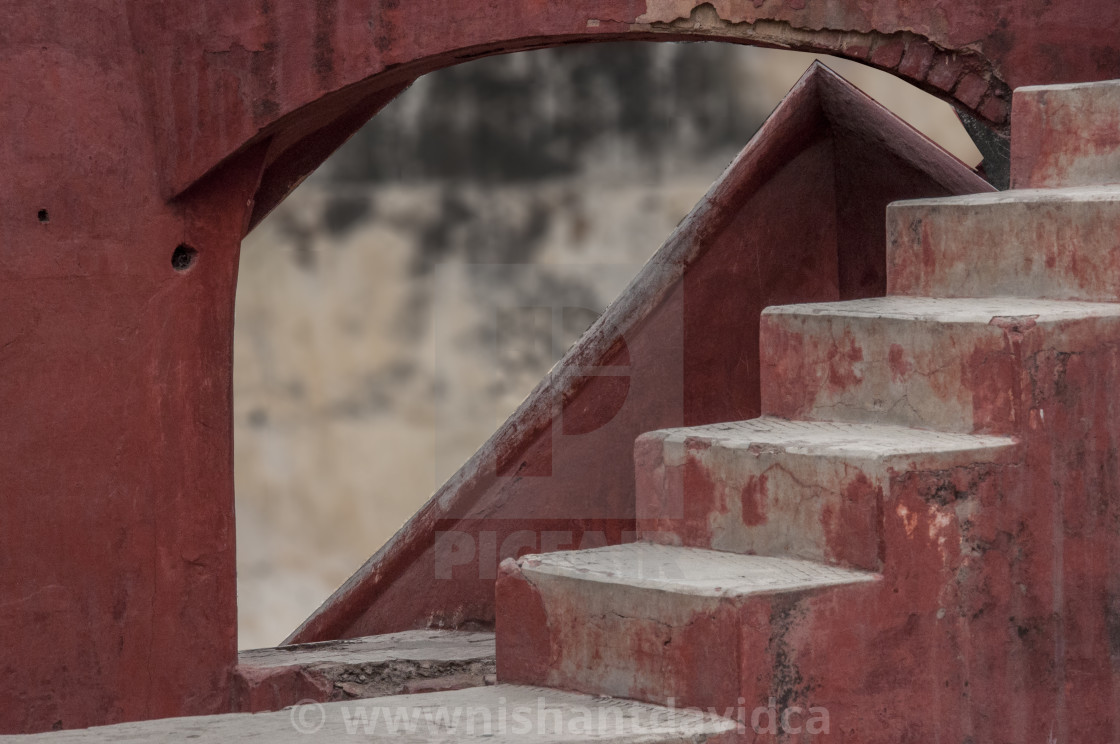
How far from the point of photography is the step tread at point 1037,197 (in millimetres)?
2709

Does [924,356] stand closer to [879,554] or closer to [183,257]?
[879,554]

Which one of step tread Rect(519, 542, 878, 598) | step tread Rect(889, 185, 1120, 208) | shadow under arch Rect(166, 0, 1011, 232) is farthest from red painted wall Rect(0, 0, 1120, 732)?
step tread Rect(519, 542, 878, 598)

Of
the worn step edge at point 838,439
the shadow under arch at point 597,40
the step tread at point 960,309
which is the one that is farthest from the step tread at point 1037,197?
the shadow under arch at point 597,40

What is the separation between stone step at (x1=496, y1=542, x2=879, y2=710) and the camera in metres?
2.22

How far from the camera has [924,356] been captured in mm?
2559

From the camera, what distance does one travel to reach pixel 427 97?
1128 cm

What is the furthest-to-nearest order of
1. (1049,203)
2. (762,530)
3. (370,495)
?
(370,495) < (1049,203) < (762,530)

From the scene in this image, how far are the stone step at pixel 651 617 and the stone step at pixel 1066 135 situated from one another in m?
1.13

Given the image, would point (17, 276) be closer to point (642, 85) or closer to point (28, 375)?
point (28, 375)

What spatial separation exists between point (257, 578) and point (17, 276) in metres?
8.03

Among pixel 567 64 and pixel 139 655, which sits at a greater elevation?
pixel 567 64

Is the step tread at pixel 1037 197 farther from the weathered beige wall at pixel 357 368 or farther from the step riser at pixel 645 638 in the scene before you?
the weathered beige wall at pixel 357 368

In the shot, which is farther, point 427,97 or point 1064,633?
point 427,97

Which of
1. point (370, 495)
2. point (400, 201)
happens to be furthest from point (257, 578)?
point (400, 201)
